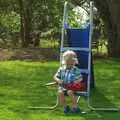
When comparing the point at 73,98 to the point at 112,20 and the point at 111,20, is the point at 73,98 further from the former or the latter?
the point at 111,20

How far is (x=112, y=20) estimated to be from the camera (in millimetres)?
22719

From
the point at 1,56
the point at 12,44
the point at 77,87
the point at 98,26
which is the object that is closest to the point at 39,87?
the point at 77,87

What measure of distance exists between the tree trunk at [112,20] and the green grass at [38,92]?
13.8ft

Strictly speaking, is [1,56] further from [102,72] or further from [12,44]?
[12,44]

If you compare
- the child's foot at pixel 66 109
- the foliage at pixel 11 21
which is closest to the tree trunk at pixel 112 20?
the foliage at pixel 11 21

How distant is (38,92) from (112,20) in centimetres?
1152

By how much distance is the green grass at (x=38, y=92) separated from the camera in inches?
358

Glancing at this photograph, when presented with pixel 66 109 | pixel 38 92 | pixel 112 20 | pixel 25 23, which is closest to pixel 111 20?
pixel 112 20

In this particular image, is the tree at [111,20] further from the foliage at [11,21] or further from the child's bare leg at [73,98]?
the child's bare leg at [73,98]

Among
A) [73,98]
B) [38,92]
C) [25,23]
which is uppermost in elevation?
[25,23]

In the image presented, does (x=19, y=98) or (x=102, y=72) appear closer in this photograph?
(x=19, y=98)

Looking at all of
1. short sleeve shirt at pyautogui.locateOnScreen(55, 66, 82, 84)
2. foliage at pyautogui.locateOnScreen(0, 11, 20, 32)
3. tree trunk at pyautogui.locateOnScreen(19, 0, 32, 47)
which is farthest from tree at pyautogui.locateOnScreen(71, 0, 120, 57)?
short sleeve shirt at pyautogui.locateOnScreen(55, 66, 82, 84)

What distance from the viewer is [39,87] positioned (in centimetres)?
1262

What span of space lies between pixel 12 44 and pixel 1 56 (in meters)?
9.59
